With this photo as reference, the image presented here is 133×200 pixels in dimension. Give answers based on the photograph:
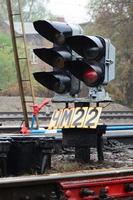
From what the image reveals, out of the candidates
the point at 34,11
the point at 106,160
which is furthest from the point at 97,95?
the point at 34,11

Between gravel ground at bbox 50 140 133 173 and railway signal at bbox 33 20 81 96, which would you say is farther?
railway signal at bbox 33 20 81 96

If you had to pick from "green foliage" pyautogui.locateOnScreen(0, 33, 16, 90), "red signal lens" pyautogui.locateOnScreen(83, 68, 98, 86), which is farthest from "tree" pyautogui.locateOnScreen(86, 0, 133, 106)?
"red signal lens" pyautogui.locateOnScreen(83, 68, 98, 86)

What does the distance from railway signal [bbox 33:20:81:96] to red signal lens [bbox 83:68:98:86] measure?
25 cm

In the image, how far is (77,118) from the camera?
5.82 metres

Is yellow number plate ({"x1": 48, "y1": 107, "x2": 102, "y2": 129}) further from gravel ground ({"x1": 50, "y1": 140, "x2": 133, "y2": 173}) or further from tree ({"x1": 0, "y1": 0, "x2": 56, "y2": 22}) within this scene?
tree ({"x1": 0, "y1": 0, "x2": 56, "y2": 22})

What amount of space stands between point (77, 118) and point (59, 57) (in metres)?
0.74

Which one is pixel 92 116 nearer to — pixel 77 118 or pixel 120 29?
pixel 77 118

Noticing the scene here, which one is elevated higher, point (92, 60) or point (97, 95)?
point (92, 60)

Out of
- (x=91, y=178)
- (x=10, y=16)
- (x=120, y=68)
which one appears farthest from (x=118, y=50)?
(x=91, y=178)

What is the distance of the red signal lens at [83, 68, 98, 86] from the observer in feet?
18.7

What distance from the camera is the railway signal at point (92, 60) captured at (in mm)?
5691

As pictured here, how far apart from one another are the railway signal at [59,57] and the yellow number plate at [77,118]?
265 millimetres

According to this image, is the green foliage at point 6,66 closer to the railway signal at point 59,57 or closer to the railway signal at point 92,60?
the railway signal at point 59,57

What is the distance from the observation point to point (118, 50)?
40906 mm
